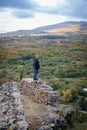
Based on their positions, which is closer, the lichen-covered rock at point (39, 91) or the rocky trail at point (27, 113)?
the rocky trail at point (27, 113)

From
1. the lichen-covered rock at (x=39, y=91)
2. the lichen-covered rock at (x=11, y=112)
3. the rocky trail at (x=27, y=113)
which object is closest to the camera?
the lichen-covered rock at (x=11, y=112)

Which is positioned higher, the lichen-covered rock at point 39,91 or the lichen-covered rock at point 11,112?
the lichen-covered rock at point 11,112

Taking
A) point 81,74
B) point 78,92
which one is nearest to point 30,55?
point 81,74

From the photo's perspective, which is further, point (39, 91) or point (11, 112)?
point (39, 91)

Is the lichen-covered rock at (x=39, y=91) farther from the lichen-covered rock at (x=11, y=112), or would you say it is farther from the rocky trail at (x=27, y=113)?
the lichen-covered rock at (x=11, y=112)

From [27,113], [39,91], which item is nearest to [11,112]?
[27,113]

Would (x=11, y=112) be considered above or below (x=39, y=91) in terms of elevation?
above

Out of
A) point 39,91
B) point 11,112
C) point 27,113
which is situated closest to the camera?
point 11,112

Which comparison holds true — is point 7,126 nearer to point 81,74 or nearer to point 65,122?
point 65,122

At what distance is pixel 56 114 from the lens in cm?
1742

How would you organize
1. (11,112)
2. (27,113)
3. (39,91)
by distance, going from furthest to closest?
1. (39,91)
2. (27,113)
3. (11,112)

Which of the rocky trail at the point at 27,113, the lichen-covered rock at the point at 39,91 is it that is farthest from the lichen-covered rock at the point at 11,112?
the lichen-covered rock at the point at 39,91

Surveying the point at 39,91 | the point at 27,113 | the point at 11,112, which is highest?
the point at 11,112

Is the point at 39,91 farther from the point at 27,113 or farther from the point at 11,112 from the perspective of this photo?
the point at 11,112
